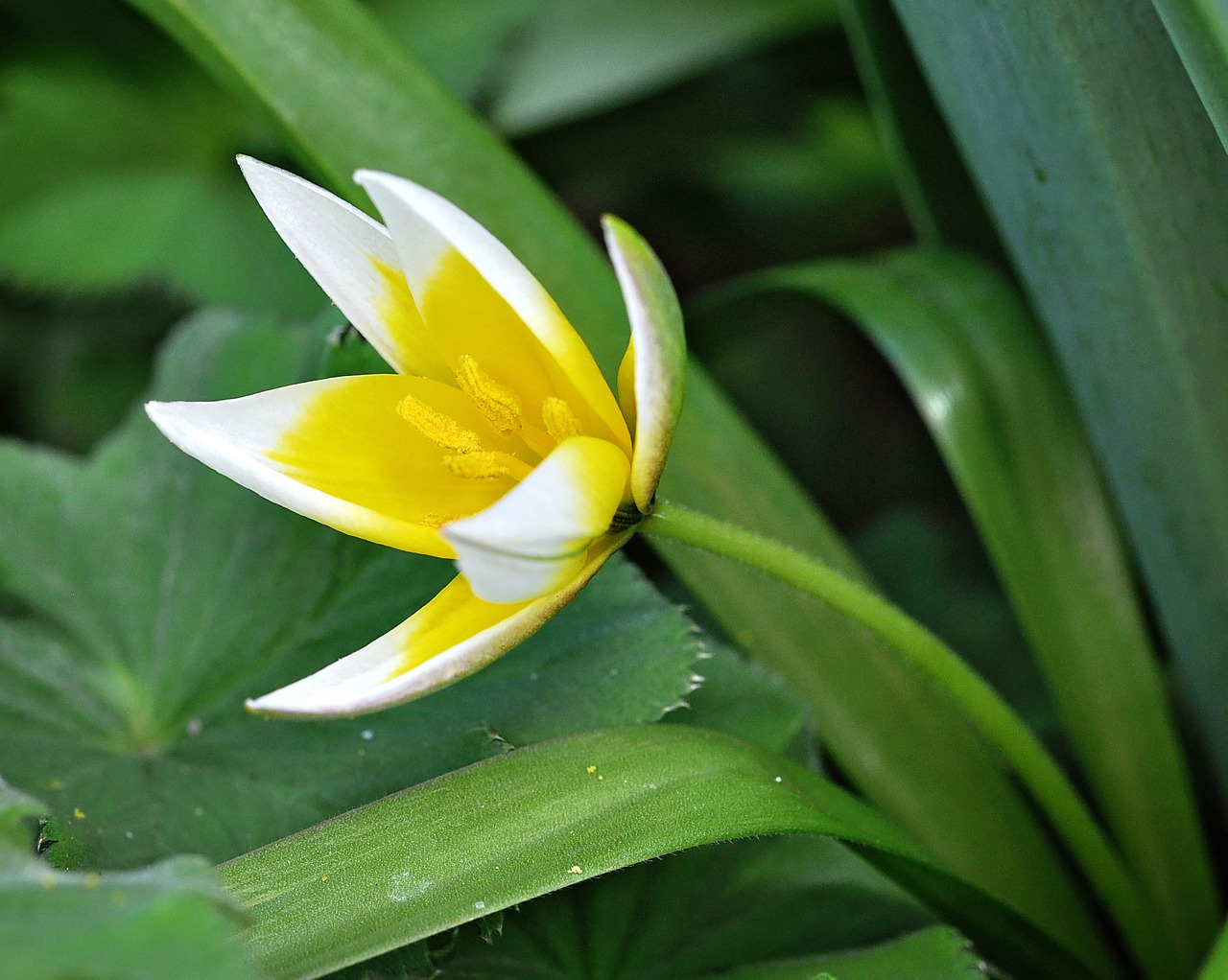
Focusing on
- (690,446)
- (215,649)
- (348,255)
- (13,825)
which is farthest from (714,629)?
(13,825)

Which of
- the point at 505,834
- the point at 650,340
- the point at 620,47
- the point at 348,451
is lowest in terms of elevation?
the point at 505,834

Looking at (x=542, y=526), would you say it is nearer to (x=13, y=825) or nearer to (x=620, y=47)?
(x=13, y=825)

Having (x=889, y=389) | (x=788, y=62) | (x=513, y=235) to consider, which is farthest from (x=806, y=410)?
(x=513, y=235)

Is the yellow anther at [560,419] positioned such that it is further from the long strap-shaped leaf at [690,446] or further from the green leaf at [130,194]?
the green leaf at [130,194]

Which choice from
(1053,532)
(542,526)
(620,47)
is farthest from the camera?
(620,47)

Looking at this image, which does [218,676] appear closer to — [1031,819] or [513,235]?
[513,235]

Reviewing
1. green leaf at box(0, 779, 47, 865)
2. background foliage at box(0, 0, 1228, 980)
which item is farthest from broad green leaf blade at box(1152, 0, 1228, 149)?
green leaf at box(0, 779, 47, 865)
